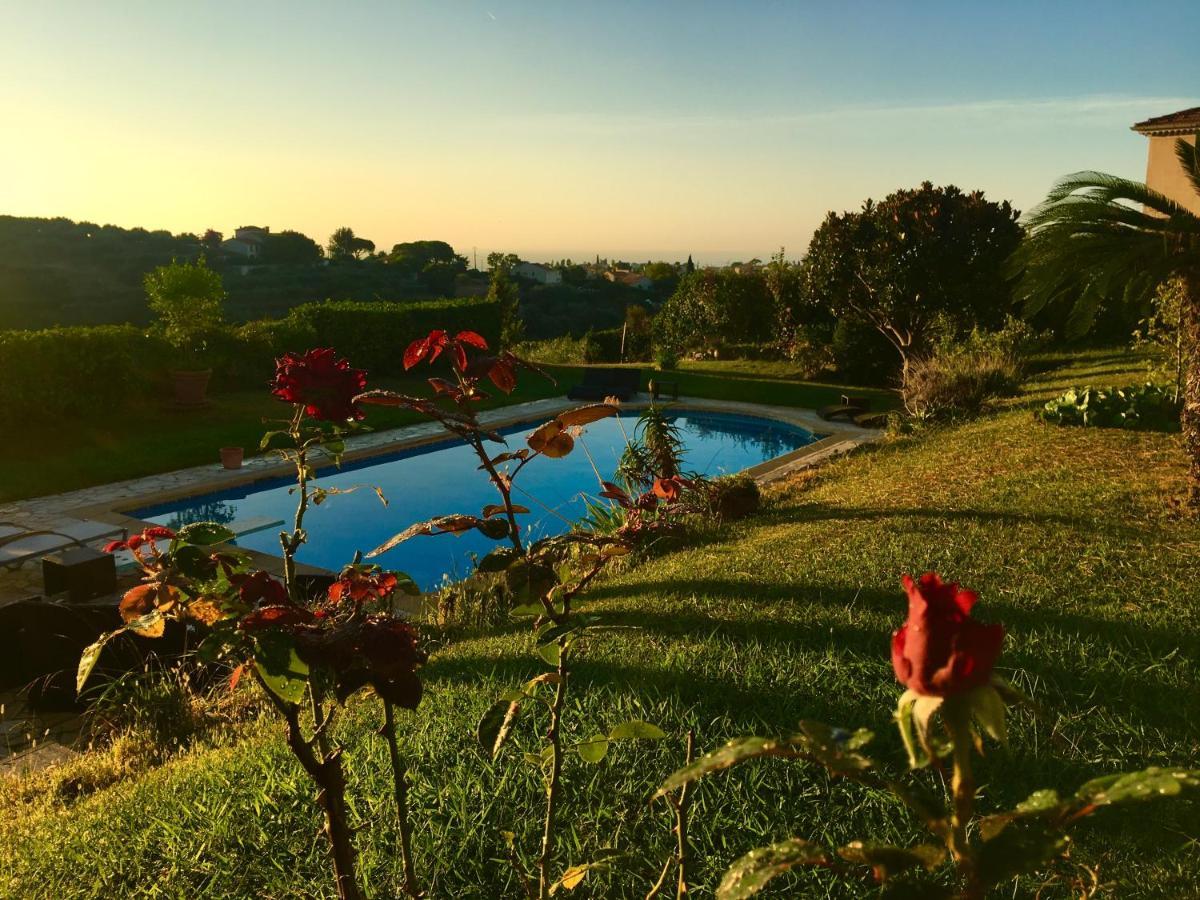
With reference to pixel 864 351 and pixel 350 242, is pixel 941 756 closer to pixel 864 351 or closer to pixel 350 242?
pixel 864 351

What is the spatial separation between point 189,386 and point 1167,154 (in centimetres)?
2120

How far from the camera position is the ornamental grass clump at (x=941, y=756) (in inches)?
32.0

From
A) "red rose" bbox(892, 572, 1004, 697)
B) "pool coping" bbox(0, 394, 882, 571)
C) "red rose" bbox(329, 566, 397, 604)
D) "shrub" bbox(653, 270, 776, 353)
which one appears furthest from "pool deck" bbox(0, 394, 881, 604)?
"shrub" bbox(653, 270, 776, 353)

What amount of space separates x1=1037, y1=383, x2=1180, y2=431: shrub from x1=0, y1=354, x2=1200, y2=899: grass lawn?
467 centimetres

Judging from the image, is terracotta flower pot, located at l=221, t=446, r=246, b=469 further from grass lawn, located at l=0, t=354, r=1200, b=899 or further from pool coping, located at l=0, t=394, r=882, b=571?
grass lawn, located at l=0, t=354, r=1200, b=899

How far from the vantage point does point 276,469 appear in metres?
11.7

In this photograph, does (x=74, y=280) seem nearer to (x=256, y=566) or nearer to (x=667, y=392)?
(x=667, y=392)

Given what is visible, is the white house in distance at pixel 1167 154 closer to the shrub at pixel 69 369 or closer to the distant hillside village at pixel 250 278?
the distant hillside village at pixel 250 278

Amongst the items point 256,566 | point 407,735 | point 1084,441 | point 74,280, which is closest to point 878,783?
point 407,735

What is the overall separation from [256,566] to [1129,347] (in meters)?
17.6

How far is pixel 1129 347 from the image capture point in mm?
17203

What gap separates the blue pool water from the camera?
31.7 feet

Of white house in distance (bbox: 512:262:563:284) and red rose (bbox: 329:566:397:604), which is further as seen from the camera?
white house in distance (bbox: 512:262:563:284)

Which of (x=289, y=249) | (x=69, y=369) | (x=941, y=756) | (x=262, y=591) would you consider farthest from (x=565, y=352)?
(x=289, y=249)
